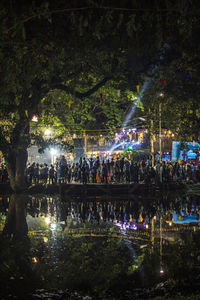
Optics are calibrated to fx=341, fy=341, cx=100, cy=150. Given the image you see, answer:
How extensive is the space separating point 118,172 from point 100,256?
18.5 metres

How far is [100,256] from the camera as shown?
7.02 metres

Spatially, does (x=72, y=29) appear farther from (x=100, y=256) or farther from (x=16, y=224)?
(x=16, y=224)

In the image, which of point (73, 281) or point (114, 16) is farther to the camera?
point (114, 16)

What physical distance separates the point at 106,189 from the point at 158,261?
14.8 metres

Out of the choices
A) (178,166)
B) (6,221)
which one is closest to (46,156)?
(178,166)

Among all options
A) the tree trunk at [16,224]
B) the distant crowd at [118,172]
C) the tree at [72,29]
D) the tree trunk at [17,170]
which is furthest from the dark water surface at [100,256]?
the distant crowd at [118,172]

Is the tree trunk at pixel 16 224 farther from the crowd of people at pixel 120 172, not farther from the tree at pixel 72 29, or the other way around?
the crowd of people at pixel 120 172

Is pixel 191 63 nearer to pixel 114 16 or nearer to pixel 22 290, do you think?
pixel 114 16

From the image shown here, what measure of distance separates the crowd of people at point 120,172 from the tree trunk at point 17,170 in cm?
268

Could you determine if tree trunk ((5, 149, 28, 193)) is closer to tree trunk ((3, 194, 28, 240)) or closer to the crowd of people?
the crowd of people

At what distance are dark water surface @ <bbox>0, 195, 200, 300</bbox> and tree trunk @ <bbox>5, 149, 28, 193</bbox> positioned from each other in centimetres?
1102

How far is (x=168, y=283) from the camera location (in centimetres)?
531

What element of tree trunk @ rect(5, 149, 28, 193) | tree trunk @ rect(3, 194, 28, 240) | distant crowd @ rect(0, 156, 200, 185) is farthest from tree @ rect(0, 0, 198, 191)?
distant crowd @ rect(0, 156, 200, 185)

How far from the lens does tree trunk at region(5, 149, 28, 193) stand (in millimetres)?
23219
